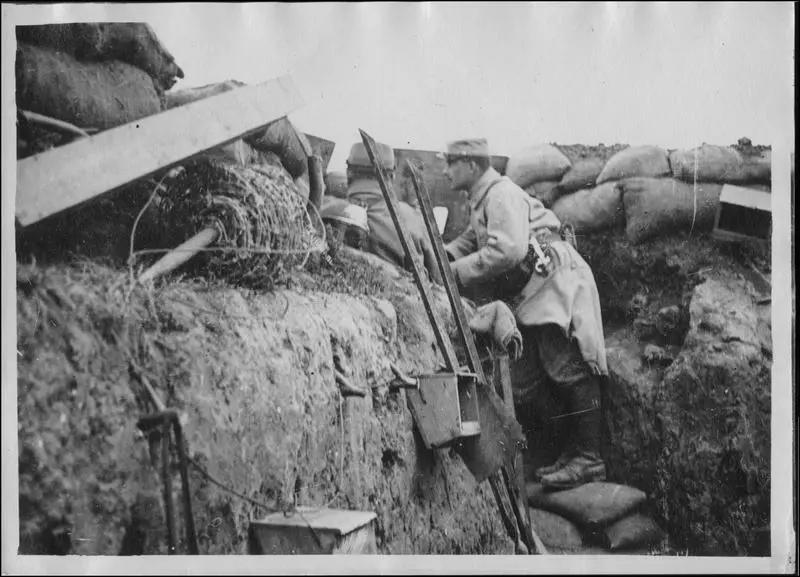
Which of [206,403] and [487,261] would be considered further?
[487,261]

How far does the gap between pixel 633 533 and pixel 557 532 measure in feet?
1.02

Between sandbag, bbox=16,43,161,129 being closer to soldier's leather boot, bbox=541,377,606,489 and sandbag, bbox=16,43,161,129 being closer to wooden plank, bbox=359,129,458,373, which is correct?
wooden plank, bbox=359,129,458,373

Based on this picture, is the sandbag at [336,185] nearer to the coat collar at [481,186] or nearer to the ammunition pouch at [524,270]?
the coat collar at [481,186]

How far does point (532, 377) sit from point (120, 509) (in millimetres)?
1701

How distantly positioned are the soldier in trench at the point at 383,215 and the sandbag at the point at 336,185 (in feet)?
0.07

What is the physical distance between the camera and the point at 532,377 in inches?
135

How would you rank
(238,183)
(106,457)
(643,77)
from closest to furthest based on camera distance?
(106,457)
(238,183)
(643,77)

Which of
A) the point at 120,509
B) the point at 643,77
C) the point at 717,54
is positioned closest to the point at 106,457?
the point at 120,509

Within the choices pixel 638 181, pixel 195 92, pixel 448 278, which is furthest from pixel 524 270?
pixel 195 92

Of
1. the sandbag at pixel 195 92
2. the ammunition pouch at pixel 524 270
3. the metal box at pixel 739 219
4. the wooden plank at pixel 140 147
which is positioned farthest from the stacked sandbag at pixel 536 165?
the sandbag at pixel 195 92

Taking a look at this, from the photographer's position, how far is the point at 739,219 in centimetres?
342

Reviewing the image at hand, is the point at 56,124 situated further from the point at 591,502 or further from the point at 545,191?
the point at 591,502

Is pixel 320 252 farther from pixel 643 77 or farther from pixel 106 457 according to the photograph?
pixel 643 77

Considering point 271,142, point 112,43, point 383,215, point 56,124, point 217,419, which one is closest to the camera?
point 217,419
